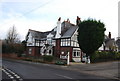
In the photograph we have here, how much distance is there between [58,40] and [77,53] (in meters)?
6.63

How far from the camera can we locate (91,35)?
34969 mm

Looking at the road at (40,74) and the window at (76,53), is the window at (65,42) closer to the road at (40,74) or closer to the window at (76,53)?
the window at (76,53)

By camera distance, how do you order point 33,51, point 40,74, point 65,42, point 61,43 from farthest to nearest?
point 33,51 → point 61,43 → point 65,42 → point 40,74

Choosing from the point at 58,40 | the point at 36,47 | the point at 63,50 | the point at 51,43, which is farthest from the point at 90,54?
the point at 36,47

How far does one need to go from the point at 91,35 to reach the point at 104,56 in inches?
430

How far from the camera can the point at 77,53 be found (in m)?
41.8

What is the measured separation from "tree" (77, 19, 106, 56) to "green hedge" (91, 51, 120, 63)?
3151 millimetres

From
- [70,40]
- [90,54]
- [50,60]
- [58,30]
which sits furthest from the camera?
[58,30]

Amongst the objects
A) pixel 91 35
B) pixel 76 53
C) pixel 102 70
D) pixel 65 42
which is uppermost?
pixel 91 35

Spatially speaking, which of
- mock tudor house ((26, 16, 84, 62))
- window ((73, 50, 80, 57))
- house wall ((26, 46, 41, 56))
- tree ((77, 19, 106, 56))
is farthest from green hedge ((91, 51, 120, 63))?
house wall ((26, 46, 41, 56))

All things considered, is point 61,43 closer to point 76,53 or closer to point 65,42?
point 65,42

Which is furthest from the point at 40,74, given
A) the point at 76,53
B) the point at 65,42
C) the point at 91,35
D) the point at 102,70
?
the point at 65,42

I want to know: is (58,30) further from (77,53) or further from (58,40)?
(77,53)

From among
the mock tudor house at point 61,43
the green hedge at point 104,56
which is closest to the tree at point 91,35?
the green hedge at point 104,56
